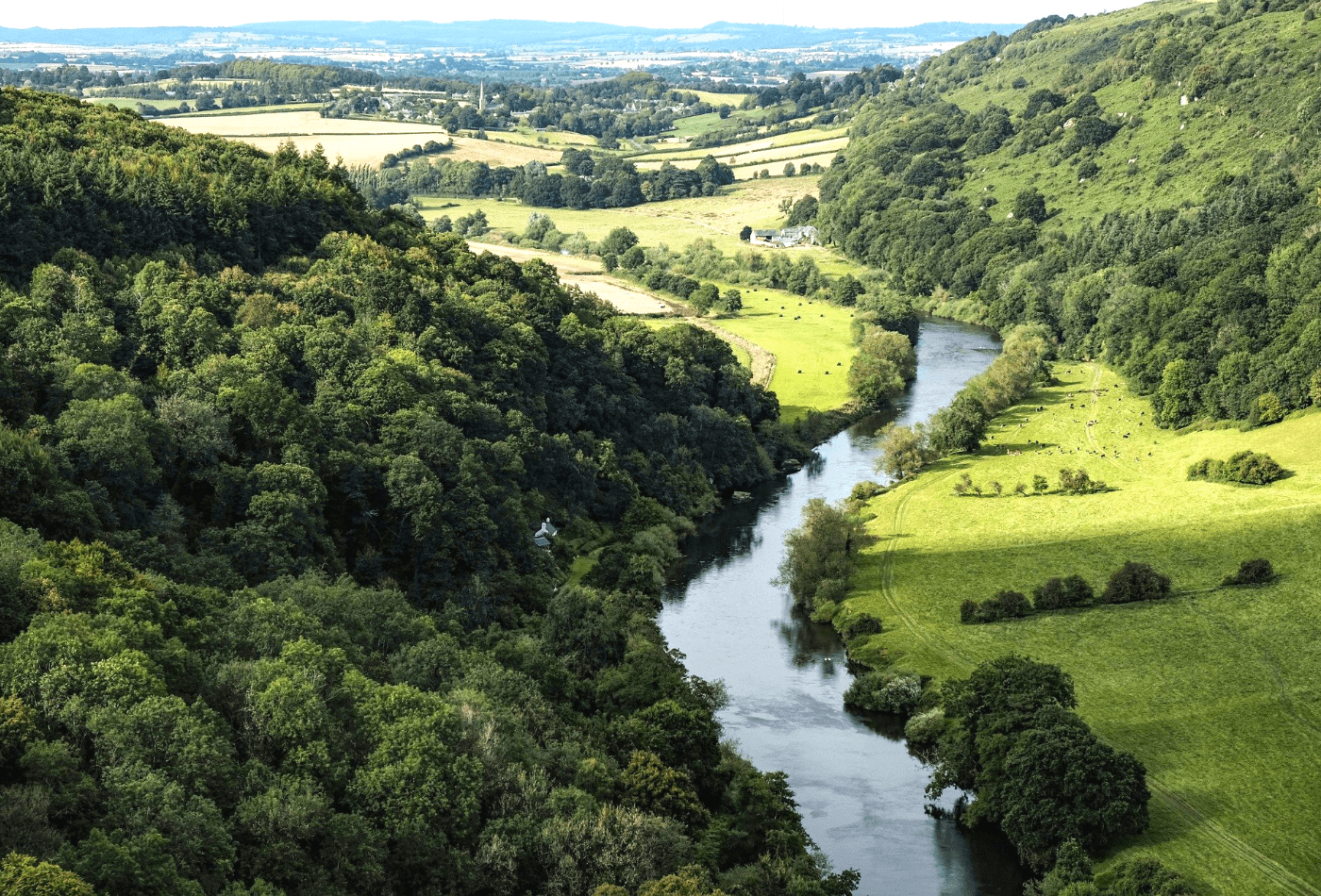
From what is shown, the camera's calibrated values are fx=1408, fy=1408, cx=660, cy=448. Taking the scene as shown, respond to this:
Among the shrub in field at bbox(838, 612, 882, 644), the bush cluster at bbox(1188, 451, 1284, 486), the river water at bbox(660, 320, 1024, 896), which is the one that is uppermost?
the bush cluster at bbox(1188, 451, 1284, 486)

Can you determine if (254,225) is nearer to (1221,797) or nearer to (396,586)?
(396,586)

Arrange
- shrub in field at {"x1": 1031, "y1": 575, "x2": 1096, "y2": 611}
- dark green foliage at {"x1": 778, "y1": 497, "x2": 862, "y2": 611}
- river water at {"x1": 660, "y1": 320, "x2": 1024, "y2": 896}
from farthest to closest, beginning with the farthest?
dark green foliage at {"x1": 778, "y1": 497, "x2": 862, "y2": 611} → shrub in field at {"x1": 1031, "y1": 575, "x2": 1096, "y2": 611} → river water at {"x1": 660, "y1": 320, "x2": 1024, "y2": 896}

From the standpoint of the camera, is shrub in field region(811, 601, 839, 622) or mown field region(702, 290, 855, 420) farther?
mown field region(702, 290, 855, 420)

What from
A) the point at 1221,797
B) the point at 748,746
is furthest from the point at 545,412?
the point at 1221,797

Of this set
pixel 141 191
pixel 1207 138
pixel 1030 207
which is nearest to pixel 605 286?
pixel 1030 207

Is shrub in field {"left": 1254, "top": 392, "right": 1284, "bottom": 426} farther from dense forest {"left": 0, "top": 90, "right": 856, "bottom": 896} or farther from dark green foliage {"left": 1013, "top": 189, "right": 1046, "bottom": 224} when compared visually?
dark green foliage {"left": 1013, "top": 189, "right": 1046, "bottom": 224}

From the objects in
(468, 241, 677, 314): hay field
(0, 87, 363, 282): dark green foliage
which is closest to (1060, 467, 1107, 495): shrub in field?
(0, 87, 363, 282): dark green foliage

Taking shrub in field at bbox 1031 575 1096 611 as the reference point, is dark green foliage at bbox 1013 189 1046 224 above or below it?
above
